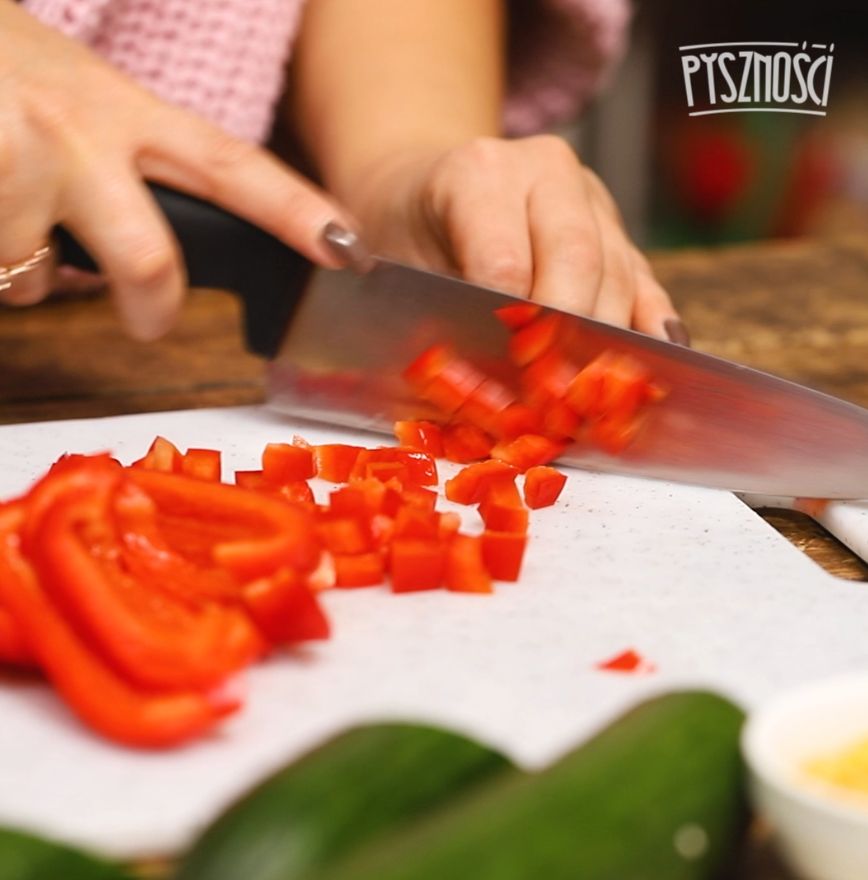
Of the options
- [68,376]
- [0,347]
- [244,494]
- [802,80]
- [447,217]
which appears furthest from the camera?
[802,80]

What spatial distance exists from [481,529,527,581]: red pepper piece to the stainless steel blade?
269 millimetres

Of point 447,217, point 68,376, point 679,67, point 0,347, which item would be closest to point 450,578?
point 447,217

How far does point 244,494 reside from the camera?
3.07 feet

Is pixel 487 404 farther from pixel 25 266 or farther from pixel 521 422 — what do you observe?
pixel 25 266

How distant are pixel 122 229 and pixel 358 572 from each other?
0.44 m

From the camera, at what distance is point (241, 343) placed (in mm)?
1817

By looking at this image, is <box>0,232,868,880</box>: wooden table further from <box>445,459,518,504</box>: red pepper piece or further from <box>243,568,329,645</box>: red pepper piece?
<box>243,568,329,645</box>: red pepper piece

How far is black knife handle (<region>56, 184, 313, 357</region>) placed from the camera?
130 centimetres

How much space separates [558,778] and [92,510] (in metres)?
0.37

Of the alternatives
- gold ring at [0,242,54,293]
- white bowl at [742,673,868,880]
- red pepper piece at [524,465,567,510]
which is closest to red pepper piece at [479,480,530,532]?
red pepper piece at [524,465,567,510]

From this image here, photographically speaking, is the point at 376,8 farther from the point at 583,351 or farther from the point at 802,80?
the point at 583,351

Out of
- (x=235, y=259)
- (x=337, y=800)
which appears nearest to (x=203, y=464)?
(x=235, y=259)

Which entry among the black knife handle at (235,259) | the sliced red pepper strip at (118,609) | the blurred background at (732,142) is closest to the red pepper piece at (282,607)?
the sliced red pepper strip at (118,609)

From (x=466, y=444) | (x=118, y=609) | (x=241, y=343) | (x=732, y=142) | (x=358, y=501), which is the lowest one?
(x=732, y=142)
